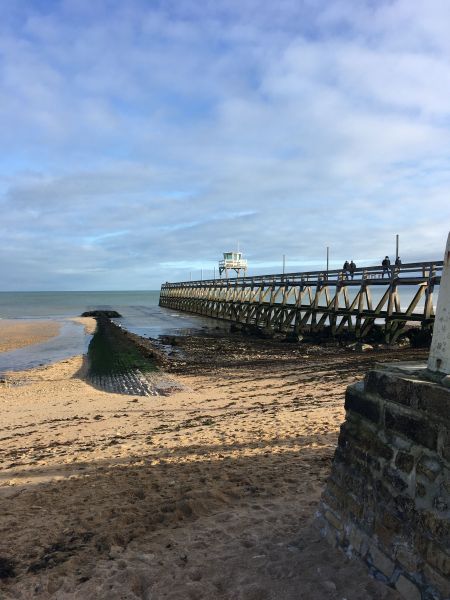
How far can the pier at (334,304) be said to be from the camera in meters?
18.6

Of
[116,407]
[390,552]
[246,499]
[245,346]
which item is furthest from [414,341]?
[390,552]

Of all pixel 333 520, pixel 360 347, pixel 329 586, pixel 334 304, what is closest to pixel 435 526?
pixel 329 586

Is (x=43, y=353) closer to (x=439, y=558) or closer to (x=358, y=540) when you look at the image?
(x=358, y=540)

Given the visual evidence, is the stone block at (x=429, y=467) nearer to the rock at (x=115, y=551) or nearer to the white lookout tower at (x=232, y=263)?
the rock at (x=115, y=551)

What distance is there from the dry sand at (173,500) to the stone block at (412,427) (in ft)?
3.20

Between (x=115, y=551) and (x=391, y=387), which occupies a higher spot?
(x=391, y=387)

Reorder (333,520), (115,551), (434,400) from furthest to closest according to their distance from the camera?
(115,551) < (333,520) < (434,400)

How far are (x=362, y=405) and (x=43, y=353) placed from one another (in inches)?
866

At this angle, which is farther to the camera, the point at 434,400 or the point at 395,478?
the point at 395,478

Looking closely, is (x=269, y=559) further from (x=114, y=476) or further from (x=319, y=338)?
(x=319, y=338)

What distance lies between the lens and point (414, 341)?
707 inches

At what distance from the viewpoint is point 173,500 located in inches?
188

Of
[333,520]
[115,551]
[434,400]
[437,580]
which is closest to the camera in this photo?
[437,580]

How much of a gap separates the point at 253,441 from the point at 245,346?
1532 cm
